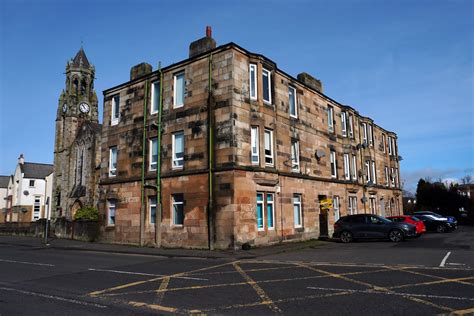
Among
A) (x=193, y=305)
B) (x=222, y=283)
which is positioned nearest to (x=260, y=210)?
(x=222, y=283)

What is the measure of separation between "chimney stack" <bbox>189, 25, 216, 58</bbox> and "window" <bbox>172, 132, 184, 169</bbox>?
4762mm

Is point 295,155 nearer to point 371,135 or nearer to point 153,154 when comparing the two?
point 153,154

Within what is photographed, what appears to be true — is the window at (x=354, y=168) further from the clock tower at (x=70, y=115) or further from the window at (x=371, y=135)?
the clock tower at (x=70, y=115)

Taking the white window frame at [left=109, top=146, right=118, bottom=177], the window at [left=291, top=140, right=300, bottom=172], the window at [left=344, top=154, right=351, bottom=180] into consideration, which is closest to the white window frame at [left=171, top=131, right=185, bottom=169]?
the white window frame at [left=109, top=146, right=118, bottom=177]

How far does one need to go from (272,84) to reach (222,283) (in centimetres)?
1387

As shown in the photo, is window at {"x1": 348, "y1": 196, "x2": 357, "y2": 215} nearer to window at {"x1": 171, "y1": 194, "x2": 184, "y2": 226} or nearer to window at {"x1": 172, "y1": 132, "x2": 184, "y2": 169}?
window at {"x1": 171, "y1": 194, "x2": 184, "y2": 226}

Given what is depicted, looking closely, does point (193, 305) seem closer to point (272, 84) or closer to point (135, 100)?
point (272, 84)

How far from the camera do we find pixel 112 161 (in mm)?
23469

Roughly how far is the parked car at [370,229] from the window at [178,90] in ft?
38.4

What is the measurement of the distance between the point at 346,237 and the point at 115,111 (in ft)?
55.3

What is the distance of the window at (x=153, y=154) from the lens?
20783 mm

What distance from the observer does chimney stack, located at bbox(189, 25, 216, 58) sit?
2000 centimetres

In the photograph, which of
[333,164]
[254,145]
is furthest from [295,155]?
[333,164]

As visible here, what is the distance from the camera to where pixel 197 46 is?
20.4 meters
